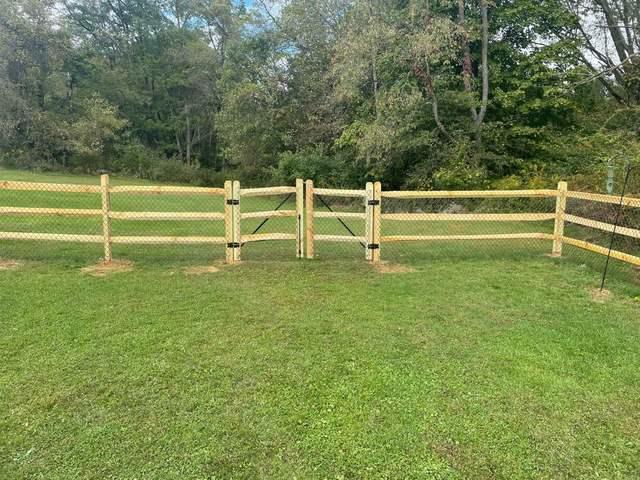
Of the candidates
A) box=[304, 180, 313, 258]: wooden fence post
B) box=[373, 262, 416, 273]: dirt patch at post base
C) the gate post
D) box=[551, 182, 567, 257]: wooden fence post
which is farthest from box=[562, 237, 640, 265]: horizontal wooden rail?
box=[304, 180, 313, 258]: wooden fence post

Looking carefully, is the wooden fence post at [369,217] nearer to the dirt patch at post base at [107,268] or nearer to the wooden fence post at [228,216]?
the wooden fence post at [228,216]

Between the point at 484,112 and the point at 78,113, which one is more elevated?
the point at 78,113

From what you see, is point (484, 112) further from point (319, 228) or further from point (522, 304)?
point (522, 304)

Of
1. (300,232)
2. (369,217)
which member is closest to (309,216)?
(300,232)

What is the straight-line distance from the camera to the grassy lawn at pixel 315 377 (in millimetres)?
2428

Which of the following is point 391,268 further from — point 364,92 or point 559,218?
point 364,92

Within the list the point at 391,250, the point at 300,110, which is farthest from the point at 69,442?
the point at 300,110

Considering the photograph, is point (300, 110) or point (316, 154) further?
point (300, 110)

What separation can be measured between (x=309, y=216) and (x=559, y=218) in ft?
13.1

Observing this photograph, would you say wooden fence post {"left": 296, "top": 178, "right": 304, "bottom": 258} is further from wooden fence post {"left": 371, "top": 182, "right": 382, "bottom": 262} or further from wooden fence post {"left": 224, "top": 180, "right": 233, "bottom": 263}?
wooden fence post {"left": 371, "top": 182, "right": 382, "bottom": 262}

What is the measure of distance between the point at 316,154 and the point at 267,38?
313 inches

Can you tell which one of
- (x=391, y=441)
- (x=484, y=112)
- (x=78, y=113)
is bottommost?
(x=391, y=441)

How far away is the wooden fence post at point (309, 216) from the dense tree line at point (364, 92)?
6585mm

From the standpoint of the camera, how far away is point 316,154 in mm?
19688
